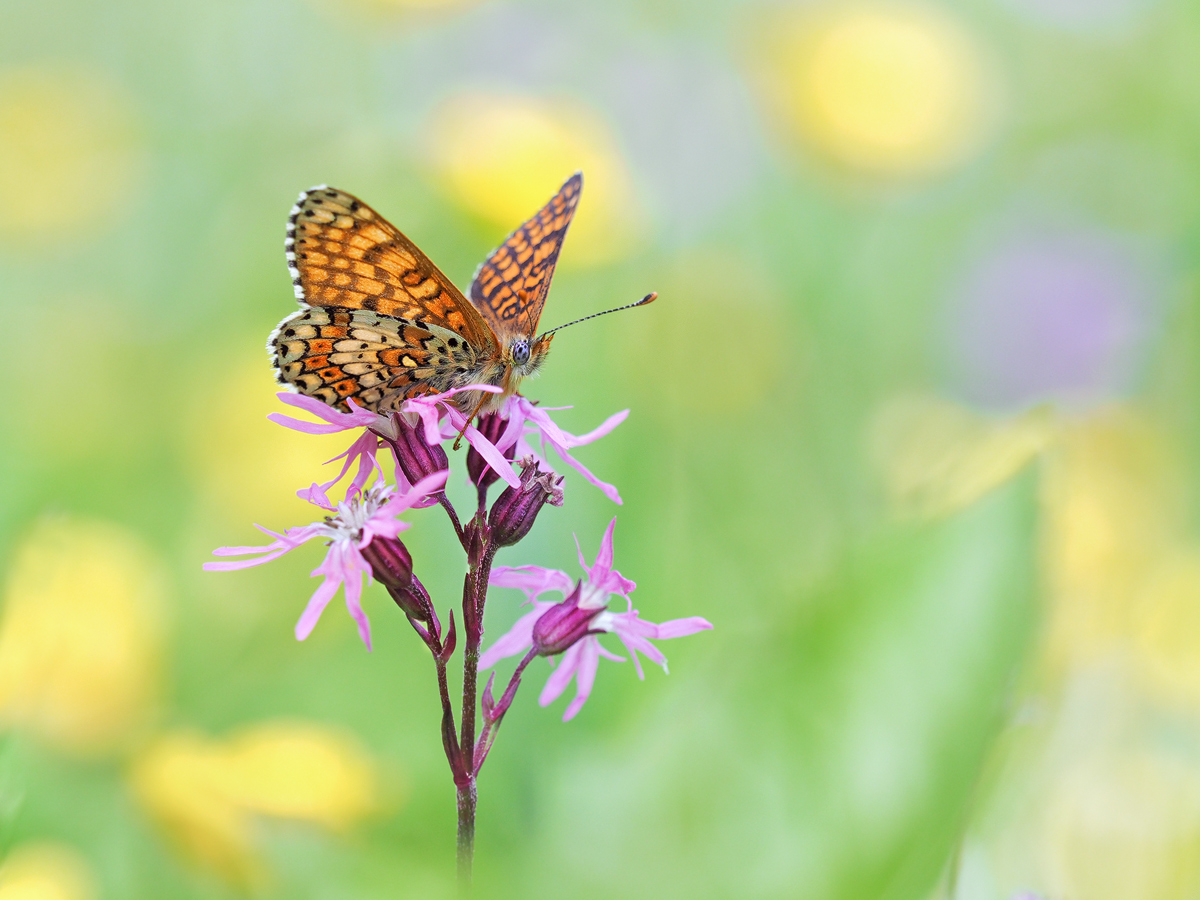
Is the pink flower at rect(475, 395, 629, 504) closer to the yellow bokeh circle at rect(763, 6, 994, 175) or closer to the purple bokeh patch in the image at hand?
the purple bokeh patch

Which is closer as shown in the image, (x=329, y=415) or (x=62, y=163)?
(x=329, y=415)

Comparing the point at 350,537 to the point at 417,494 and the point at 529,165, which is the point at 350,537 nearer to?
the point at 417,494

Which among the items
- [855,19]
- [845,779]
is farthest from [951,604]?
[855,19]

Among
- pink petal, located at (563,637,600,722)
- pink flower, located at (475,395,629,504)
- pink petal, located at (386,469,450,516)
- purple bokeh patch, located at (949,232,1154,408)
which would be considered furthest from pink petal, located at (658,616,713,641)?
purple bokeh patch, located at (949,232,1154,408)

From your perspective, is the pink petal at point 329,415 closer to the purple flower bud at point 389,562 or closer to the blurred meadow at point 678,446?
the purple flower bud at point 389,562

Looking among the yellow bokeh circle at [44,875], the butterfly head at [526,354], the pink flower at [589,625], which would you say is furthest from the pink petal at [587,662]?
the yellow bokeh circle at [44,875]

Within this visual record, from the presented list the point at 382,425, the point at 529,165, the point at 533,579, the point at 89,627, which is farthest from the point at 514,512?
the point at 529,165

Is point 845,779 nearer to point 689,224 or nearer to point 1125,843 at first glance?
point 1125,843
